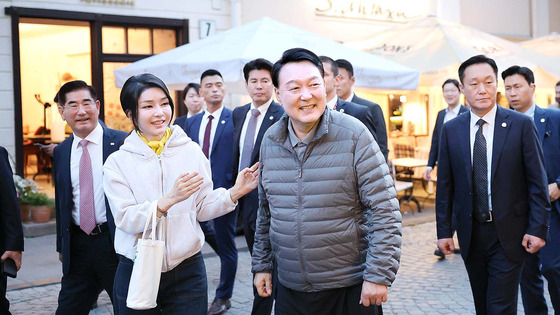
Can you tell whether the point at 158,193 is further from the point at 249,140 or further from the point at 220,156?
the point at 220,156

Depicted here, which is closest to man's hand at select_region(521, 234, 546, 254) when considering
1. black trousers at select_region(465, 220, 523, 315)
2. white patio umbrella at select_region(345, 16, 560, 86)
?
black trousers at select_region(465, 220, 523, 315)

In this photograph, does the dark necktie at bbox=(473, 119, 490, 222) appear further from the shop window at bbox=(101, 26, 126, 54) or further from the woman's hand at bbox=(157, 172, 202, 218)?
the shop window at bbox=(101, 26, 126, 54)

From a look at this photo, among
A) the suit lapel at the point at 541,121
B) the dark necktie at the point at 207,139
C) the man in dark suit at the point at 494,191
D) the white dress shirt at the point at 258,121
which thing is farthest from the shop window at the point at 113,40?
the man in dark suit at the point at 494,191

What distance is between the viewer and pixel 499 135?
4.54m

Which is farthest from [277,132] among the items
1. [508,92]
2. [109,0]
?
[109,0]

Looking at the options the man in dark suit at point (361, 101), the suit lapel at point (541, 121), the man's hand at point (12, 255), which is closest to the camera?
the man's hand at point (12, 255)

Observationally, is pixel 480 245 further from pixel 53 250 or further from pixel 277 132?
pixel 53 250

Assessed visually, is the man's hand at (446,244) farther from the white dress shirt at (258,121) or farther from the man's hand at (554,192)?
the white dress shirt at (258,121)

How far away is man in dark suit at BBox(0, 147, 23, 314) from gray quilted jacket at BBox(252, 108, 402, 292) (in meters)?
2.24

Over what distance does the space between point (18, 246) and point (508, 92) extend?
13.6 feet

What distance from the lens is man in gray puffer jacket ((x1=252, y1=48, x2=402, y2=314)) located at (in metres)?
3.25

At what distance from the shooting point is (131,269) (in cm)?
357

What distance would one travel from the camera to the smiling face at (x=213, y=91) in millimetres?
7375

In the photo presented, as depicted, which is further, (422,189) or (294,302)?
(422,189)
